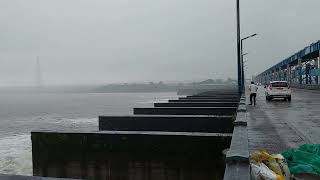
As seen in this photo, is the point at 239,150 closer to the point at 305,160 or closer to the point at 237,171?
the point at 305,160

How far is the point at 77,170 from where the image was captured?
13.7 meters

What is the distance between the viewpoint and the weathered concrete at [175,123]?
56.1 feet

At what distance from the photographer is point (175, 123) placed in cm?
1730

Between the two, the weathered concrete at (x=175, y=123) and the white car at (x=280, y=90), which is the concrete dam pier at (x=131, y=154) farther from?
the white car at (x=280, y=90)

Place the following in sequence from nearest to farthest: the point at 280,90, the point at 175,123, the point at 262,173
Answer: the point at 262,173 < the point at 175,123 < the point at 280,90

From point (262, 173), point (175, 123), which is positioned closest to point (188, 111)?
point (175, 123)

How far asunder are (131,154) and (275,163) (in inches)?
272

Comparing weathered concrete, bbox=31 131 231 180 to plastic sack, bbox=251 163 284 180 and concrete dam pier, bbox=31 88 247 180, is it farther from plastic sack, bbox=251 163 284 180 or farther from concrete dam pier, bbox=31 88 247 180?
plastic sack, bbox=251 163 284 180

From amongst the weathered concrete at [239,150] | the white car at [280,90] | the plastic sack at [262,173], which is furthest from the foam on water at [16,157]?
the white car at [280,90]

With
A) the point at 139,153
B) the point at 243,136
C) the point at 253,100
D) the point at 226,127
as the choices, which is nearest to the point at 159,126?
the point at 226,127

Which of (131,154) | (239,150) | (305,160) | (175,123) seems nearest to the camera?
(305,160)

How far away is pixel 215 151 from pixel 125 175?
3.04m

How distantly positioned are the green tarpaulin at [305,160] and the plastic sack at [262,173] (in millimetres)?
526

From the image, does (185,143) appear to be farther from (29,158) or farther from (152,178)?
(29,158)
